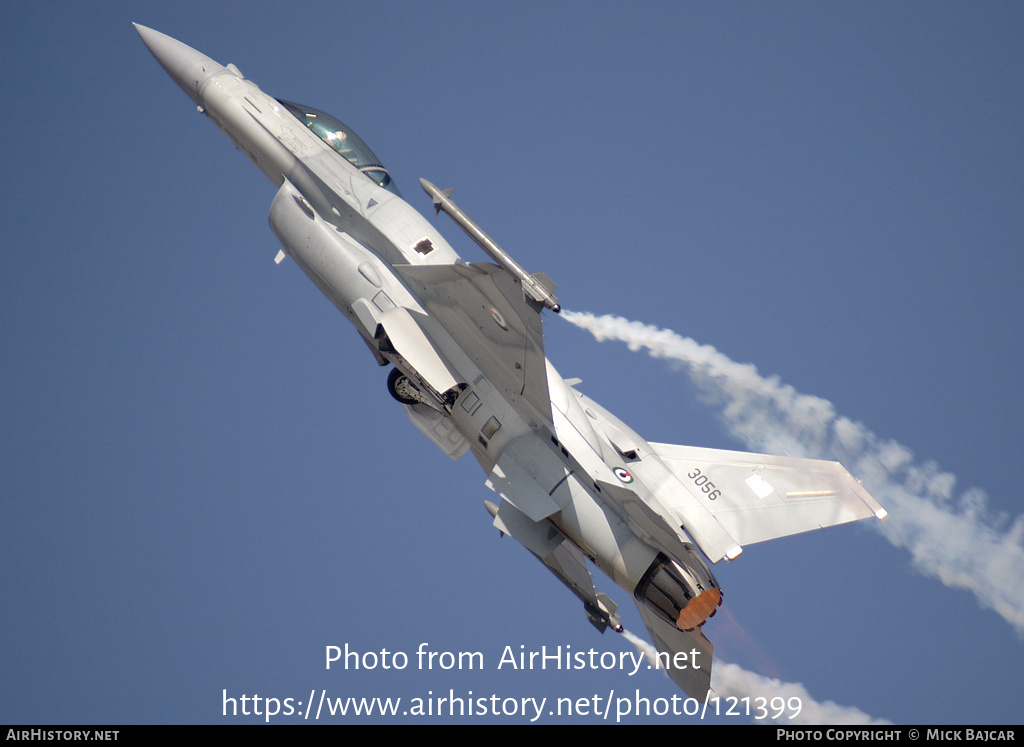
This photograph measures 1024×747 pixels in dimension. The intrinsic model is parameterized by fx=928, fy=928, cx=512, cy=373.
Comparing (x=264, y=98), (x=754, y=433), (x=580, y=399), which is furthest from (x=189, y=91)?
(x=754, y=433)

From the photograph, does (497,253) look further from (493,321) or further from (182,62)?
(182,62)

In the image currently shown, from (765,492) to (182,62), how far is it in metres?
12.7

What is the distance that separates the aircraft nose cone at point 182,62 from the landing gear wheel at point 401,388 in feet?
21.3

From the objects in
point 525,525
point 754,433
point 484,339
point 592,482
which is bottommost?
point 525,525

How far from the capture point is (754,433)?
48.9 ft

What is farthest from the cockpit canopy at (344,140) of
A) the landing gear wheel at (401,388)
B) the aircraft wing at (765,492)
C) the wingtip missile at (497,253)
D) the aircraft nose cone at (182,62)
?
the aircraft wing at (765,492)

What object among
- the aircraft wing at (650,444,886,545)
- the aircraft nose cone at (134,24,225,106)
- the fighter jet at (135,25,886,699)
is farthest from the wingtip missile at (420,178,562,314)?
the aircraft nose cone at (134,24,225,106)

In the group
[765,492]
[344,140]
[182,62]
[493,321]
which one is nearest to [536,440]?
[493,321]

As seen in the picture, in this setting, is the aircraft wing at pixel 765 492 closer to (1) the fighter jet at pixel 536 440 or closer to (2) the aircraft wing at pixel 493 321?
(1) the fighter jet at pixel 536 440

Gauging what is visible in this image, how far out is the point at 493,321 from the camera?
42.6ft

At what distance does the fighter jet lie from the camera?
12680 millimetres

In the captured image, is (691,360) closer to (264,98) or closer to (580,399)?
(580,399)

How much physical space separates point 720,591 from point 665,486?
1.72 m
